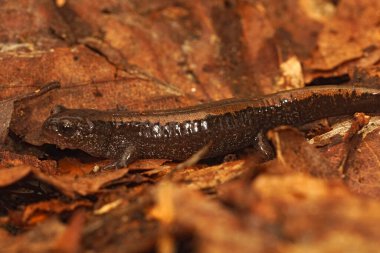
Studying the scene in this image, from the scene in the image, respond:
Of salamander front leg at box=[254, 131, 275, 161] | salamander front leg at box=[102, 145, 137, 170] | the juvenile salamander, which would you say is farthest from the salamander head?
salamander front leg at box=[254, 131, 275, 161]

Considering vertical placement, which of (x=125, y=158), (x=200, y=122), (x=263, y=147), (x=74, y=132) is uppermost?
(x=74, y=132)

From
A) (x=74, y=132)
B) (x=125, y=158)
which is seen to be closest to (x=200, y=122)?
(x=125, y=158)

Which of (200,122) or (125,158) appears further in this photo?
(200,122)

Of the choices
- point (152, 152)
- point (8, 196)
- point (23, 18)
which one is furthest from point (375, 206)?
point (23, 18)

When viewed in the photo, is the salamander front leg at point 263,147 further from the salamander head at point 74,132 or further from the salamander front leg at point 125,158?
the salamander head at point 74,132

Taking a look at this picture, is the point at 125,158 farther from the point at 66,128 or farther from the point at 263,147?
the point at 263,147

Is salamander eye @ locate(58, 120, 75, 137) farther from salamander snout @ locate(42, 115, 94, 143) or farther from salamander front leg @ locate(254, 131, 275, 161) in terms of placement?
salamander front leg @ locate(254, 131, 275, 161)

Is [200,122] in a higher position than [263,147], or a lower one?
higher
